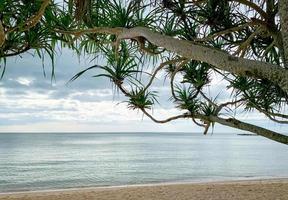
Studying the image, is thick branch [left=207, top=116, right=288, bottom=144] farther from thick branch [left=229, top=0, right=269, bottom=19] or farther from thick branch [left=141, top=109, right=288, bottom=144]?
thick branch [left=229, top=0, right=269, bottom=19]

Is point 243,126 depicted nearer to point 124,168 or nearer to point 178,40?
point 178,40

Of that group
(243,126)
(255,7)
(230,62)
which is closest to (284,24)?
(230,62)

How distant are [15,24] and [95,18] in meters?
0.49

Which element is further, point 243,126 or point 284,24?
point 243,126

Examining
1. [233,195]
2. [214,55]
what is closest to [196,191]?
[233,195]

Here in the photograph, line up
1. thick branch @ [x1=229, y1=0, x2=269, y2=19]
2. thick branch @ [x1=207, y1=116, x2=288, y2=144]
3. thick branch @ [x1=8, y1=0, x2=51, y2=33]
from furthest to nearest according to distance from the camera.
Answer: thick branch @ [x1=207, y1=116, x2=288, y2=144] → thick branch @ [x1=229, y1=0, x2=269, y2=19] → thick branch @ [x1=8, y1=0, x2=51, y2=33]

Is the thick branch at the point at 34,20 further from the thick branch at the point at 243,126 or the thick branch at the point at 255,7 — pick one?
the thick branch at the point at 243,126

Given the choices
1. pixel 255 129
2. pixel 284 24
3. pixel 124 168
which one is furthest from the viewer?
pixel 124 168

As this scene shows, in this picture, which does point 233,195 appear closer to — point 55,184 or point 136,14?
point 136,14

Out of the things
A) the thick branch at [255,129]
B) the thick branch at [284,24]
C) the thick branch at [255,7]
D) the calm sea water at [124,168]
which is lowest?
the calm sea water at [124,168]

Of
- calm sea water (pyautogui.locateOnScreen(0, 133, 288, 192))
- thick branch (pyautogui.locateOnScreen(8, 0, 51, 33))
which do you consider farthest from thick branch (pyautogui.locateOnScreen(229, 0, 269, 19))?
calm sea water (pyautogui.locateOnScreen(0, 133, 288, 192))

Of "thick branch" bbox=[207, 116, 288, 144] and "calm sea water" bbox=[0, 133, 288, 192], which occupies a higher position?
"thick branch" bbox=[207, 116, 288, 144]

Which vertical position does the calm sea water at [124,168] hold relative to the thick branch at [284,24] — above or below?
below

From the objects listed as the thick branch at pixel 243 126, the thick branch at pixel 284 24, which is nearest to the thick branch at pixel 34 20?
the thick branch at pixel 284 24
